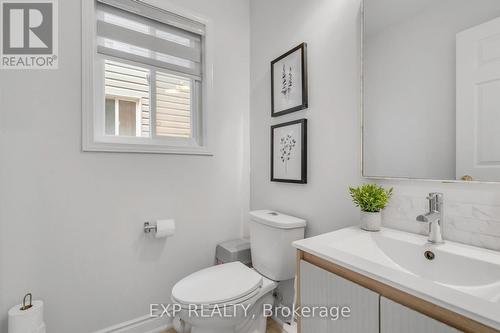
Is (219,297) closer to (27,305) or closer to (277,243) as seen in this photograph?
(277,243)

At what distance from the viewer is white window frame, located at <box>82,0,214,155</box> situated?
1.40 m

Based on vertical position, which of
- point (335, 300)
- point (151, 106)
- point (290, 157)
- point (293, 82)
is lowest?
point (335, 300)

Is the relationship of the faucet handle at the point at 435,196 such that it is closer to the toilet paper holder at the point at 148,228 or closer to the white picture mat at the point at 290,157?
the white picture mat at the point at 290,157

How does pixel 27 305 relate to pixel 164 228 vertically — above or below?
below

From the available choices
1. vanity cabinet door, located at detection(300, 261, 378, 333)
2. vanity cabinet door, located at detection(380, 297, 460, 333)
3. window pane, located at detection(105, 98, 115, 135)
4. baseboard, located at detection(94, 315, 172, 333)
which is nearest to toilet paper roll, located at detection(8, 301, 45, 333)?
baseboard, located at detection(94, 315, 172, 333)

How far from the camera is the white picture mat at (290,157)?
1.53 metres

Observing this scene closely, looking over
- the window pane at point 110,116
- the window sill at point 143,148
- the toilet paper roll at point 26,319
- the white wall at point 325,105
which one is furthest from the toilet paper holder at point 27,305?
the white wall at point 325,105

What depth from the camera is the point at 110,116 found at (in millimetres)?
1599

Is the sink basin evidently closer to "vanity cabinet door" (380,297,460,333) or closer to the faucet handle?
"vanity cabinet door" (380,297,460,333)

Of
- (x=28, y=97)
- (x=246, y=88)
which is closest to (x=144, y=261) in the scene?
(x=28, y=97)

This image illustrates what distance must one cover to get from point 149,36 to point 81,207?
1.19 meters

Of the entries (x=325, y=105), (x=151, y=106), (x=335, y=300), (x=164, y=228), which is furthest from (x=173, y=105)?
(x=335, y=300)

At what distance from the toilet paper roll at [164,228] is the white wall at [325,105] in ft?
A: 2.30

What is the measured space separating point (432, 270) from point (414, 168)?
40 centimetres
